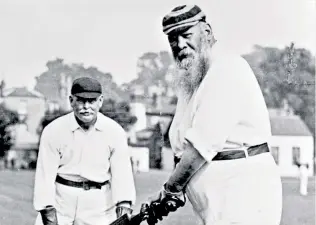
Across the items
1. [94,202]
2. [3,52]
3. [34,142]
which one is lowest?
[94,202]

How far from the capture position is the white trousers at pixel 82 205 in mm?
2234

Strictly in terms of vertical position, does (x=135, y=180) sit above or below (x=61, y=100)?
below

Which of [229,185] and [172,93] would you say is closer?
[229,185]

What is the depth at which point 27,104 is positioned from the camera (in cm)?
234

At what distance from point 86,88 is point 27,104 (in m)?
0.25

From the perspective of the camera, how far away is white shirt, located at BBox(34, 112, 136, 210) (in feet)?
7.33

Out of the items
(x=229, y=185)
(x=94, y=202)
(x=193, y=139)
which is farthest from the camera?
(x=94, y=202)

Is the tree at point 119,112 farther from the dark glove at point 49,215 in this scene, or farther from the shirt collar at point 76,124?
the dark glove at point 49,215

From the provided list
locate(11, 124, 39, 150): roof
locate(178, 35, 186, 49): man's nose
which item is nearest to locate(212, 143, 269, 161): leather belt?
locate(178, 35, 186, 49): man's nose

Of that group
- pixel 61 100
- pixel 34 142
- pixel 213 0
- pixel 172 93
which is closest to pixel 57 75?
pixel 61 100

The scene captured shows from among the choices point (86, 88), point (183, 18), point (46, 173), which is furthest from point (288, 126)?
point (46, 173)

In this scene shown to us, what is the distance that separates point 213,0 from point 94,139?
0.69 m

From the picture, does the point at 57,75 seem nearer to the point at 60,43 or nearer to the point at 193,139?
the point at 60,43

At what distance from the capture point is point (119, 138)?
2291 mm
